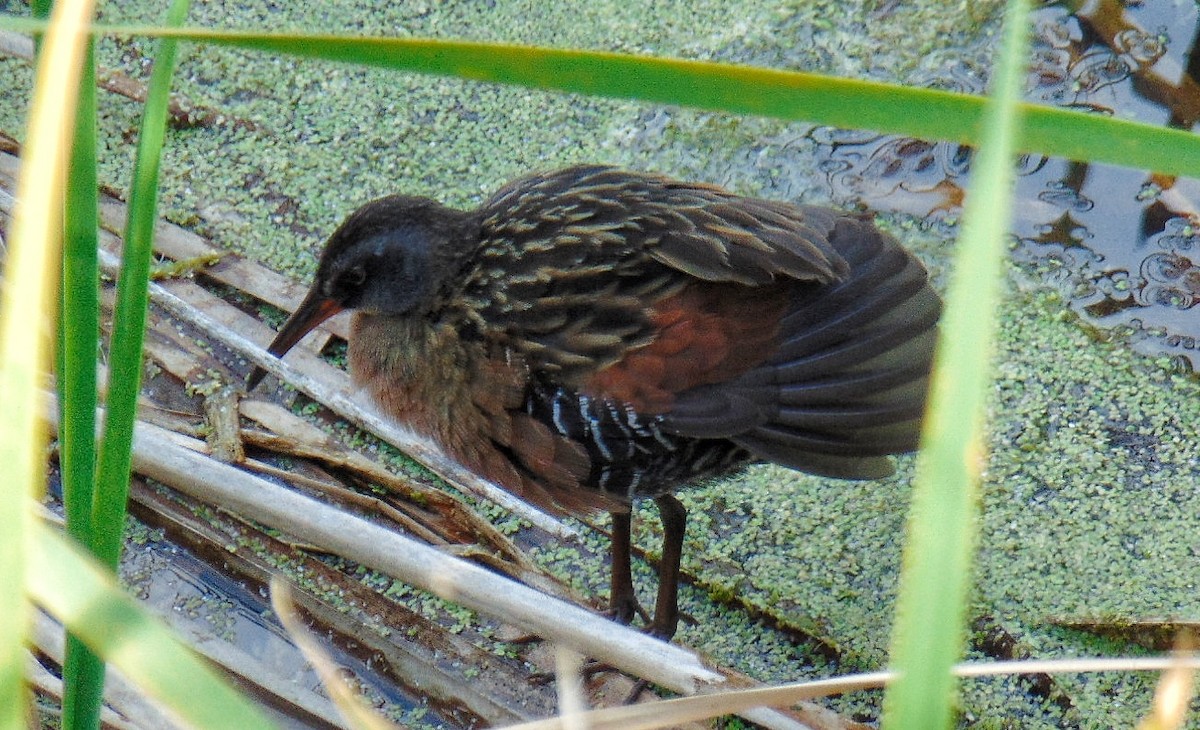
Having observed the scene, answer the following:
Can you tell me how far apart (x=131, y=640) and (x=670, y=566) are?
1.72 metres

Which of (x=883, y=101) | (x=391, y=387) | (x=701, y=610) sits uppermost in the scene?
(x=883, y=101)

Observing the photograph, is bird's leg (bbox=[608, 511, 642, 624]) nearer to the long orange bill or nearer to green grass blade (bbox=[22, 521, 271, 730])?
the long orange bill

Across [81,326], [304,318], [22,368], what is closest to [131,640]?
[22,368]

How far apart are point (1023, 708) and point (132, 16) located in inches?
110

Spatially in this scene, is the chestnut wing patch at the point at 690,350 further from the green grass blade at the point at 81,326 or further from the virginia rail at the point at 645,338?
the green grass blade at the point at 81,326

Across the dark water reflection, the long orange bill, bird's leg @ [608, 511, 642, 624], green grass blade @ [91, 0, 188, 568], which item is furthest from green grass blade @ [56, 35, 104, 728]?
the dark water reflection

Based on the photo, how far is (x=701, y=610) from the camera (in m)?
2.56

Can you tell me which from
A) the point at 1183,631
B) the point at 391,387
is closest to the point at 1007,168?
the point at 391,387

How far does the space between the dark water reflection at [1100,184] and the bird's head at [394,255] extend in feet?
3.90

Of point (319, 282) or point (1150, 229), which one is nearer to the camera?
point (319, 282)

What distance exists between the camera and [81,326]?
1.34 m

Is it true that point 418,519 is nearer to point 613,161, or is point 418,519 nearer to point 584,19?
point 613,161

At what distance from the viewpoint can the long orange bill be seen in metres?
2.41

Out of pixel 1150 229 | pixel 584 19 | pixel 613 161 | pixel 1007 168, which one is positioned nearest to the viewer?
pixel 1007 168
